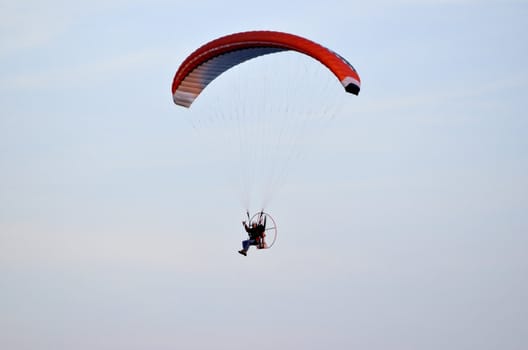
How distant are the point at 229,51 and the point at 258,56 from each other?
1140 mm

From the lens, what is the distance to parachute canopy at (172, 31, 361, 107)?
7481 cm

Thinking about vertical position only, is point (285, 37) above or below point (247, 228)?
above

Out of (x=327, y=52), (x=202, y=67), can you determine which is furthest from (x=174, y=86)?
(x=327, y=52)

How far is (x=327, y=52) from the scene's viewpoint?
75.4m

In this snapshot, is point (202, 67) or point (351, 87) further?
point (202, 67)

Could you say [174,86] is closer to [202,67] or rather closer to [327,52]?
[202,67]

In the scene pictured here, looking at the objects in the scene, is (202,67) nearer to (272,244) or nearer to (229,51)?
(229,51)

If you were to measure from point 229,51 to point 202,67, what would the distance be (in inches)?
65.6

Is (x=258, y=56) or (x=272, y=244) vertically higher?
(x=258, y=56)

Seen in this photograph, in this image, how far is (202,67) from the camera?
3115 inches

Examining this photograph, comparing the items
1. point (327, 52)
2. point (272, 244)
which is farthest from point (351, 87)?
point (272, 244)

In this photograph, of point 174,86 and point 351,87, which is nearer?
point 351,87

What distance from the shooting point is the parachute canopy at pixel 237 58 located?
74812mm

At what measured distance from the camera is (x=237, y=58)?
259ft
